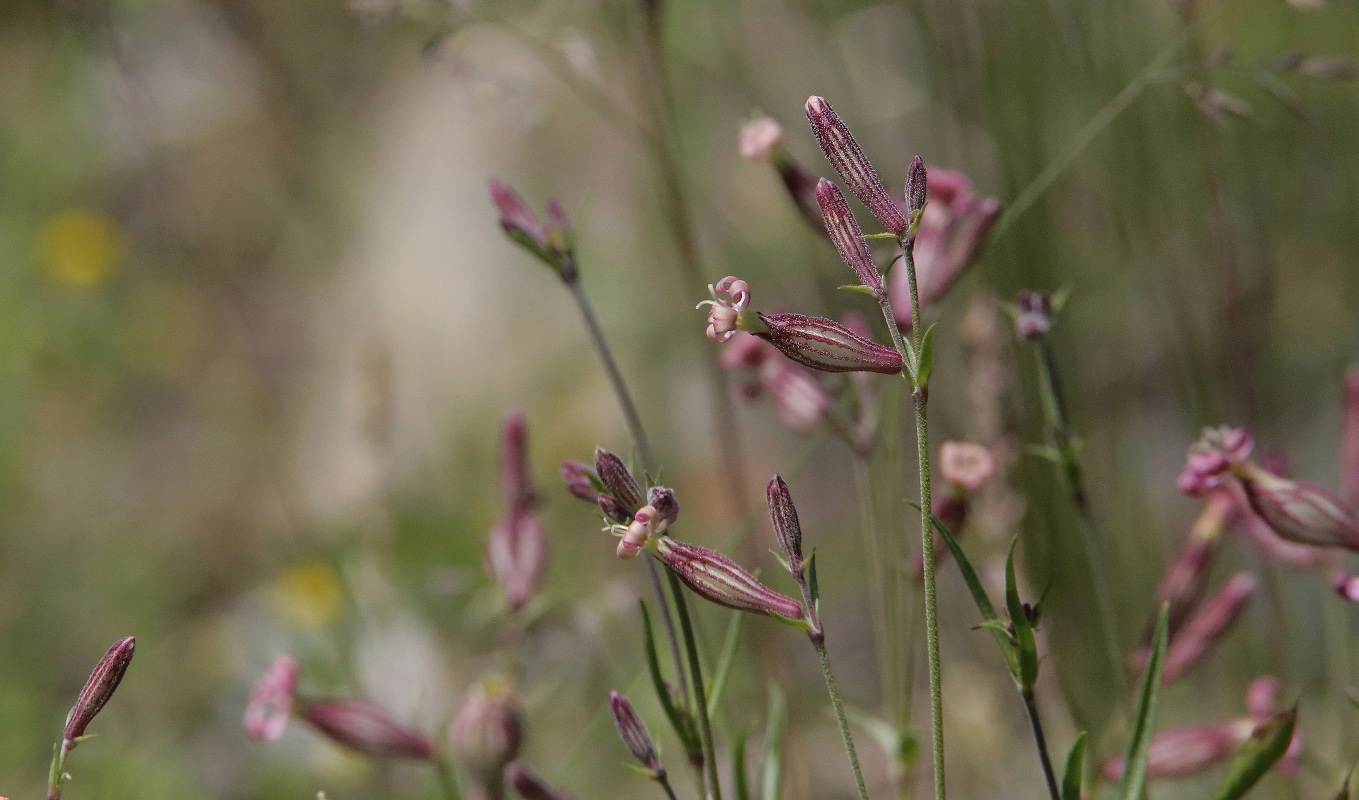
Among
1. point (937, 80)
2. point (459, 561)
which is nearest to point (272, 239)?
point (459, 561)

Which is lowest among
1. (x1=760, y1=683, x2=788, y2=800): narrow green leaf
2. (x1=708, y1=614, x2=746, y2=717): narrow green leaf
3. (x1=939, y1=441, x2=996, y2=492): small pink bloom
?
(x1=760, y1=683, x2=788, y2=800): narrow green leaf

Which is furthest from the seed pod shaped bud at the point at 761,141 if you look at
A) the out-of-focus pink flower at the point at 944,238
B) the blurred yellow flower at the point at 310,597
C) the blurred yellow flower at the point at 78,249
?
the blurred yellow flower at the point at 78,249

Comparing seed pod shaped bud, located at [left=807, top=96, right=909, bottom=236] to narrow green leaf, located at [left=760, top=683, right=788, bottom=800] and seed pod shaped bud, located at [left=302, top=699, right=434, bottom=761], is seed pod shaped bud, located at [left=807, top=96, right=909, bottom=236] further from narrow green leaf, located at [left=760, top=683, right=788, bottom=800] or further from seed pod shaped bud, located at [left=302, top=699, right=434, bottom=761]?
seed pod shaped bud, located at [left=302, top=699, right=434, bottom=761]

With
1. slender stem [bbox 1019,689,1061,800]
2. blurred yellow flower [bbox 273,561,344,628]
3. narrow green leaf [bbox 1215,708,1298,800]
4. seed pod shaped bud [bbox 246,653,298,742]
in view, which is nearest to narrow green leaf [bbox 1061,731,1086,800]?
slender stem [bbox 1019,689,1061,800]

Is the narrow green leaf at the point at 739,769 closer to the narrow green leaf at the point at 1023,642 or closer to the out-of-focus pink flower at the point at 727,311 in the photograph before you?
the narrow green leaf at the point at 1023,642

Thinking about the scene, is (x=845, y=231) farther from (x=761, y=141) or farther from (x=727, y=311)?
(x=761, y=141)

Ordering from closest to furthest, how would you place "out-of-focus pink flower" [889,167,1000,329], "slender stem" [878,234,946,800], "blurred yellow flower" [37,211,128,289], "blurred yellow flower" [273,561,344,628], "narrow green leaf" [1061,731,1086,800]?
1. "slender stem" [878,234,946,800]
2. "narrow green leaf" [1061,731,1086,800]
3. "out-of-focus pink flower" [889,167,1000,329]
4. "blurred yellow flower" [273,561,344,628]
5. "blurred yellow flower" [37,211,128,289]
